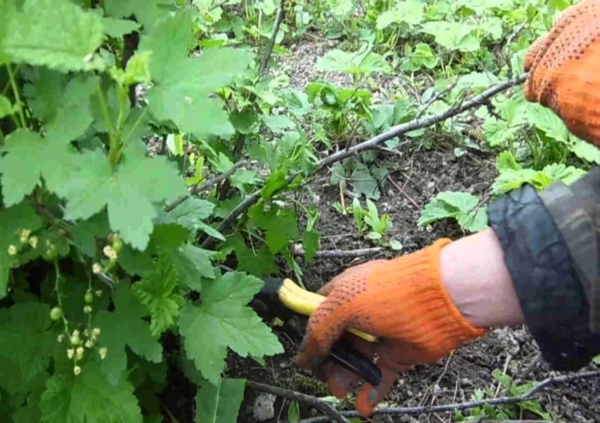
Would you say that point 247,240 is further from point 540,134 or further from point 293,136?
point 540,134

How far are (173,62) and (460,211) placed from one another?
1.20 metres

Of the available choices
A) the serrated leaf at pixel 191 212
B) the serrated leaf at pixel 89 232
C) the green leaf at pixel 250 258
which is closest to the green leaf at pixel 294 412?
the green leaf at pixel 250 258

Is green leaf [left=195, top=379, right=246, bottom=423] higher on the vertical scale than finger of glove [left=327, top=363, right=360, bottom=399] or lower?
higher

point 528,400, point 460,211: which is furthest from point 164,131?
point 528,400

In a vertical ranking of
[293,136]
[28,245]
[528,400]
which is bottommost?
[528,400]

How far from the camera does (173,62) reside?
0.87 metres

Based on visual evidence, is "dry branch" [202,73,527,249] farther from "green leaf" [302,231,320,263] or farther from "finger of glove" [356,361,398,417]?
"finger of glove" [356,361,398,417]

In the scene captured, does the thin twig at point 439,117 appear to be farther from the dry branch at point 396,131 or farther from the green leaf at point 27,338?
the green leaf at point 27,338

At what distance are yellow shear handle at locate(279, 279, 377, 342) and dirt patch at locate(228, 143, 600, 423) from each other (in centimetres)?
24

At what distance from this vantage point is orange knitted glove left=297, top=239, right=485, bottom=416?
4.35 feet

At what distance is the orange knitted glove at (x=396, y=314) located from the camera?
1.33 meters

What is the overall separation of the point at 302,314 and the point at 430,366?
44cm

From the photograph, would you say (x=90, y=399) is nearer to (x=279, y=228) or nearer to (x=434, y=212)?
(x=279, y=228)

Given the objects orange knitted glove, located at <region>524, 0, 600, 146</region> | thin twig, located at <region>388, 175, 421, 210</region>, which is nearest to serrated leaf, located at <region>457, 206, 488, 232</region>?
thin twig, located at <region>388, 175, 421, 210</region>
